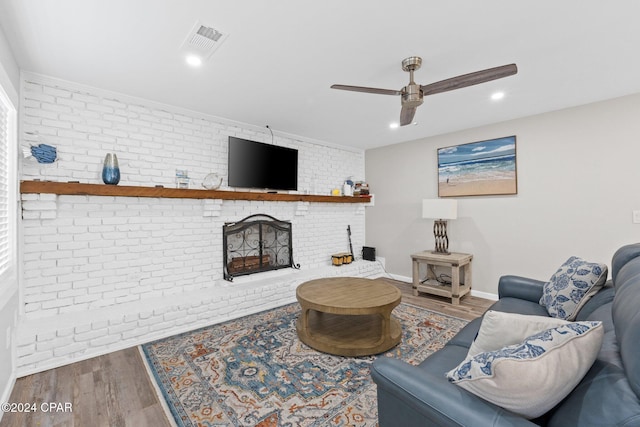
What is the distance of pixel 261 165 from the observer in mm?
3820

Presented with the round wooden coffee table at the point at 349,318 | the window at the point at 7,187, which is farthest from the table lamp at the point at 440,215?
the window at the point at 7,187

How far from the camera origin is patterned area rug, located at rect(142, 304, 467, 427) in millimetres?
1707

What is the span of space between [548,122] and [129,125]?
15.4ft

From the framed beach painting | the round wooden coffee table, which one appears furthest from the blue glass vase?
the framed beach painting

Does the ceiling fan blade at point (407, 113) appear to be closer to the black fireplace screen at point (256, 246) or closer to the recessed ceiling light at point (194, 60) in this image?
the recessed ceiling light at point (194, 60)

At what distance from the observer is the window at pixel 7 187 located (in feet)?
6.45

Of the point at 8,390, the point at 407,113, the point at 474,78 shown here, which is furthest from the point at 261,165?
the point at 8,390

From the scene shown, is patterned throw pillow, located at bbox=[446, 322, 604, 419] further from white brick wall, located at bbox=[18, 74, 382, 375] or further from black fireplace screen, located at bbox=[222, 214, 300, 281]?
black fireplace screen, located at bbox=[222, 214, 300, 281]

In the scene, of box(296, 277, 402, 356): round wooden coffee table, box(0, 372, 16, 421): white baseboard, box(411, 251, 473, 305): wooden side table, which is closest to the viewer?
box(0, 372, 16, 421): white baseboard

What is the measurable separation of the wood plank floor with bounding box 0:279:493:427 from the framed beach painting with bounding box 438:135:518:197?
409 centimetres

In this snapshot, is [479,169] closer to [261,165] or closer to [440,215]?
[440,215]

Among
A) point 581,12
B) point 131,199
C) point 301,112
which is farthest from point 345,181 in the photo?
point 581,12

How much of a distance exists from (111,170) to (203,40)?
→ 1.59 metres

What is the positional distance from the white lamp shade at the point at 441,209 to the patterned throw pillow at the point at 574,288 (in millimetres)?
1791
